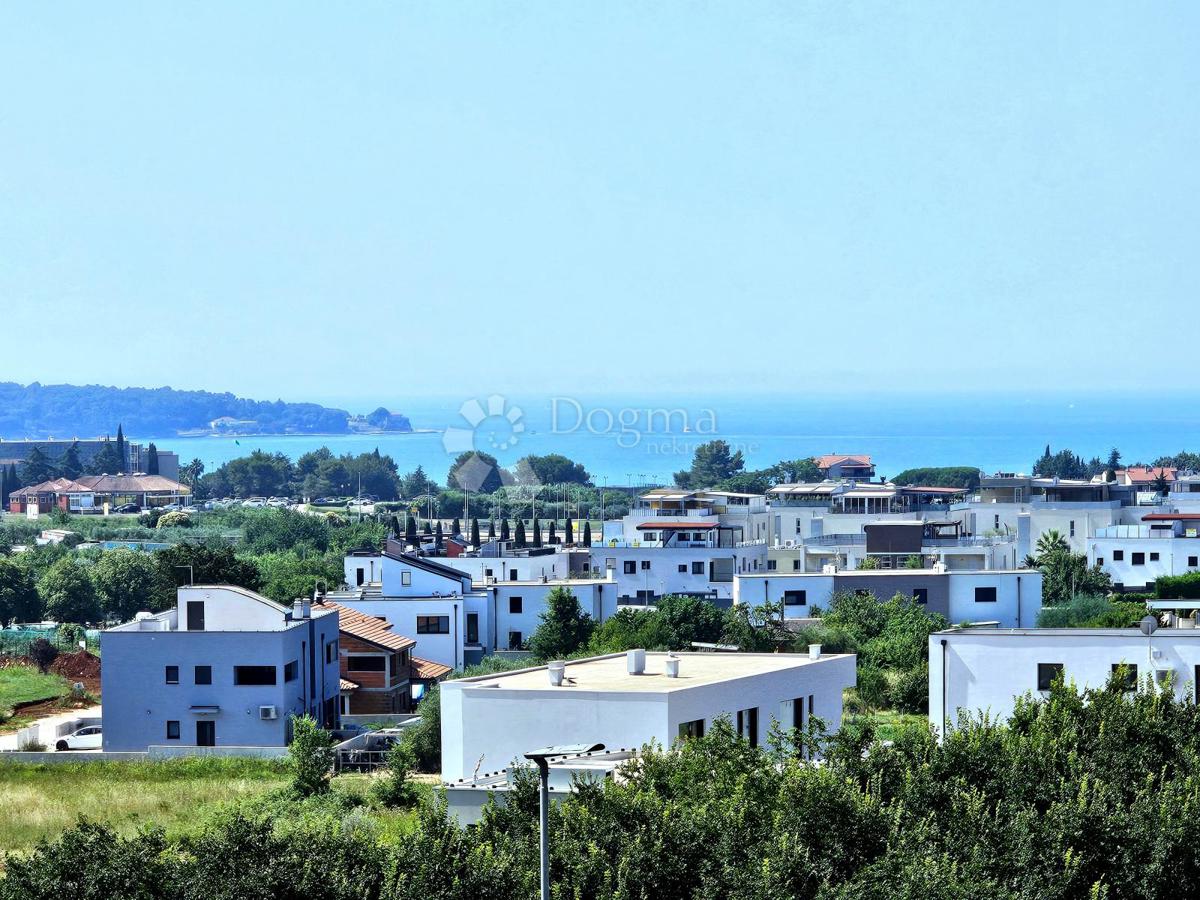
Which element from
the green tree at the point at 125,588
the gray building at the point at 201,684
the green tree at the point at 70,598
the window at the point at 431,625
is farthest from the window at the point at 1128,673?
the green tree at the point at 70,598

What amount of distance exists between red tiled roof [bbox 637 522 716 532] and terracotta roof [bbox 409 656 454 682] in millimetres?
19044

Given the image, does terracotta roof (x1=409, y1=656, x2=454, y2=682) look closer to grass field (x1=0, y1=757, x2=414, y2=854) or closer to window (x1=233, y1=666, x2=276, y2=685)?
window (x1=233, y1=666, x2=276, y2=685)

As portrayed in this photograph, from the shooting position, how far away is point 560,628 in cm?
4869

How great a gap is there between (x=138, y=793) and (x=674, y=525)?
114 feet

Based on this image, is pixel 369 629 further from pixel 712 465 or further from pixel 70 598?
pixel 712 465

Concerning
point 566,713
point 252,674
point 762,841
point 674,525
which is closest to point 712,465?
point 674,525

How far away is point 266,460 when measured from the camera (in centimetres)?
18975

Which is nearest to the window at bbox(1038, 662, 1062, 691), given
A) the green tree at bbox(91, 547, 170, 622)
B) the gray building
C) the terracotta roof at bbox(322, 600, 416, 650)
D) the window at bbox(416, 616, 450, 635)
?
the gray building

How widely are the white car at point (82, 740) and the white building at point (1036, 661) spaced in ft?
59.1

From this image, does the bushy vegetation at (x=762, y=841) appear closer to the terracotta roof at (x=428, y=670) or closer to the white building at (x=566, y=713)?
the white building at (x=566, y=713)

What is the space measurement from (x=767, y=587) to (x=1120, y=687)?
1109 inches

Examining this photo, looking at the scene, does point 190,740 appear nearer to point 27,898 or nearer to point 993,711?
point 993,711

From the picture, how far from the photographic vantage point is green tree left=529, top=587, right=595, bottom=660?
158 feet

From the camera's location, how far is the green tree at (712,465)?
16462 cm
